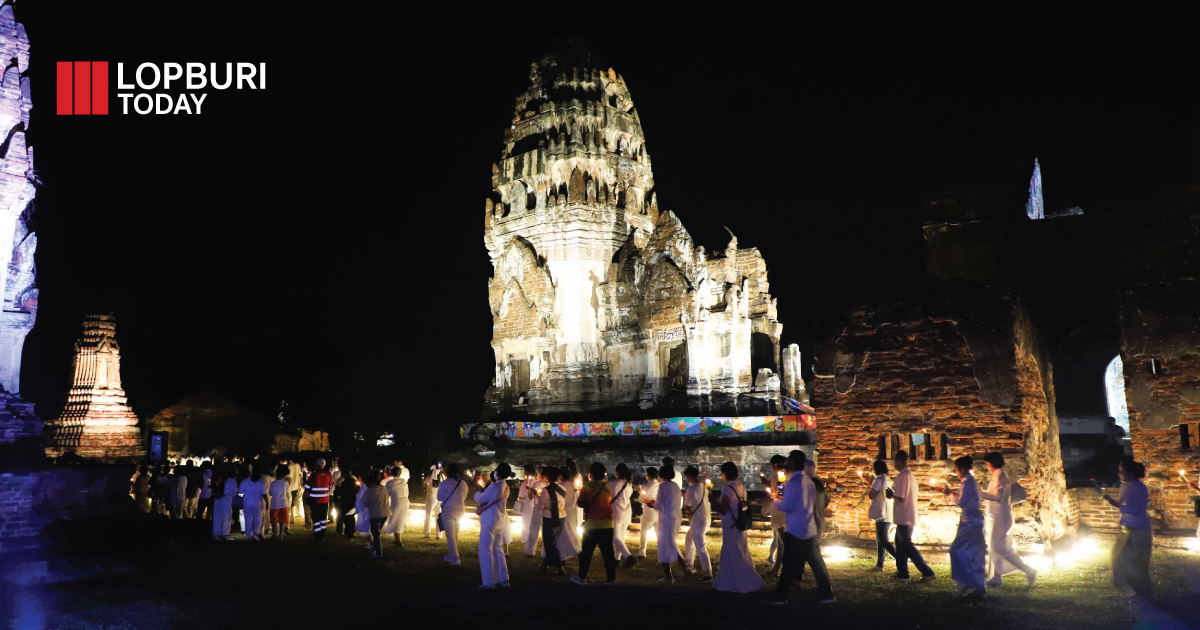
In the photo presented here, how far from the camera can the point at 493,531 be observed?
855cm

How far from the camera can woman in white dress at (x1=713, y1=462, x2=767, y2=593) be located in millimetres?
8062

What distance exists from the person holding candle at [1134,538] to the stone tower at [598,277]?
15.0 meters

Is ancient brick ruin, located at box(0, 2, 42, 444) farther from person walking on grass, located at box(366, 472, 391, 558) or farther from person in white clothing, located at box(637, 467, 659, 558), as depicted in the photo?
Answer: person in white clothing, located at box(637, 467, 659, 558)

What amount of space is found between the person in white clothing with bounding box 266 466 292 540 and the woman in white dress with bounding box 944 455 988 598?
34.4ft

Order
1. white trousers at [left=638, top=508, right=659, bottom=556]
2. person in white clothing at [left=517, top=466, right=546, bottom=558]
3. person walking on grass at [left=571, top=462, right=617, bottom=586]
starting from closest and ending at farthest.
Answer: person walking on grass at [left=571, top=462, right=617, bottom=586]
person in white clothing at [left=517, top=466, right=546, bottom=558]
white trousers at [left=638, top=508, right=659, bottom=556]

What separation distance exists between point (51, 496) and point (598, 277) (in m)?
16.9

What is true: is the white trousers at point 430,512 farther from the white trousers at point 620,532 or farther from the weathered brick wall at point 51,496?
the weathered brick wall at point 51,496

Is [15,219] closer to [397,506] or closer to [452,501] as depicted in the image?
[397,506]

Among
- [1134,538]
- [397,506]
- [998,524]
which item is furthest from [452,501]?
[1134,538]

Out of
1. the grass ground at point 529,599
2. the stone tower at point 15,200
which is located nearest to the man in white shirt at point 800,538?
the grass ground at point 529,599

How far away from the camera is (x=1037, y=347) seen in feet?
40.0

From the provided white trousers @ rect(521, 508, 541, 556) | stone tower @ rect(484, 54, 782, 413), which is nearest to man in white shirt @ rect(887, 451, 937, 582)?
white trousers @ rect(521, 508, 541, 556)

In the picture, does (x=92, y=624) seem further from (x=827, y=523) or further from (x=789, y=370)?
(x=789, y=370)

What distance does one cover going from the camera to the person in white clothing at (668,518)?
9.17m
